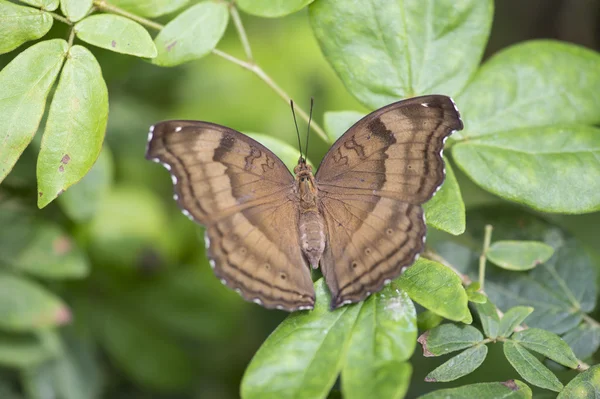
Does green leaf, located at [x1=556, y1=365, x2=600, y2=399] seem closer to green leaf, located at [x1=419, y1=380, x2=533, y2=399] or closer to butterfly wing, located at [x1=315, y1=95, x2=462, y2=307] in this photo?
green leaf, located at [x1=419, y1=380, x2=533, y2=399]

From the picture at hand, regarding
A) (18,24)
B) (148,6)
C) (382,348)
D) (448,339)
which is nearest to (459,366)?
(448,339)

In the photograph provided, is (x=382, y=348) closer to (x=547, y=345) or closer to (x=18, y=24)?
(x=547, y=345)

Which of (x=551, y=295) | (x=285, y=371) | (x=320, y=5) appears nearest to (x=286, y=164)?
(x=320, y=5)

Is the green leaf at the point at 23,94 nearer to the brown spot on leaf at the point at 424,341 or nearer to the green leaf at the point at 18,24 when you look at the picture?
the green leaf at the point at 18,24

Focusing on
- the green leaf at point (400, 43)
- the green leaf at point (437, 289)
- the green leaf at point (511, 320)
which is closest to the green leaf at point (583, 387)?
the green leaf at point (511, 320)

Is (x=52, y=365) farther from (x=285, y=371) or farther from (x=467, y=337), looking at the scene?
(x=467, y=337)
